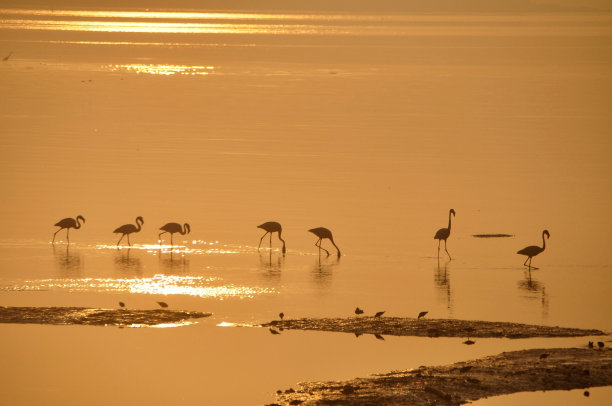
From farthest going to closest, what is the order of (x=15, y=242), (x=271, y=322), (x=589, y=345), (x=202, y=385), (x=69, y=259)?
1. (x=15, y=242)
2. (x=69, y=259)
3. (x=271, y=322)
4. (x=589, y=345)
5. (x=202, y=385)

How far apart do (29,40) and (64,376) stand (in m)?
89.9

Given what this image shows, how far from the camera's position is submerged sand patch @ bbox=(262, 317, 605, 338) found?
14562 millimetres

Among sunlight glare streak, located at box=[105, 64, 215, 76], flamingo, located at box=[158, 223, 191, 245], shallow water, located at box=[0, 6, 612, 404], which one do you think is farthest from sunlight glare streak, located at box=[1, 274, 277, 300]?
sunlight glare streak, located at box=[105, 64, 215, 76]

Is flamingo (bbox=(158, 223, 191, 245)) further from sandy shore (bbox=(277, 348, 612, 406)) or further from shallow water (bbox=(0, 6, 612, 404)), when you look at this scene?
sandy shore (bbox=(277, 348, 612, 406))

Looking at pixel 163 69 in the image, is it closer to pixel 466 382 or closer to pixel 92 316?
pixel 92 316

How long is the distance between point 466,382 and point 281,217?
11.3 meters

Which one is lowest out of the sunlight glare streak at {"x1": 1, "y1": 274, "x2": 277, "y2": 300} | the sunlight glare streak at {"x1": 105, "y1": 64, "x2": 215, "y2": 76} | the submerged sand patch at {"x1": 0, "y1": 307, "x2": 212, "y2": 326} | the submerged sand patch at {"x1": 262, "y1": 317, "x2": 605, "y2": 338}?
the submerged sand patch at {"x1": 262, "y1": 317, "x2": 605, "y2": 338}

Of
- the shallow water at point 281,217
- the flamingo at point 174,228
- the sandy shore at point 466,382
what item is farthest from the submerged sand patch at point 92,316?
the flamingo at point 174,228

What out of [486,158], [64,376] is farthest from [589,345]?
[486,158]

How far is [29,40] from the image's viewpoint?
99.1 m

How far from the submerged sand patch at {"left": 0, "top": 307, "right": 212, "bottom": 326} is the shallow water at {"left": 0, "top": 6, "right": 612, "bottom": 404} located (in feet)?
0.94

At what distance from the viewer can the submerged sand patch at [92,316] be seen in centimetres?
1489

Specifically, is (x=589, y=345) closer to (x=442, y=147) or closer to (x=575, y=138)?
(x=442, y=147)

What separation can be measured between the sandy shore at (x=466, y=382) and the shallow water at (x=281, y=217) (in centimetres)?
53
